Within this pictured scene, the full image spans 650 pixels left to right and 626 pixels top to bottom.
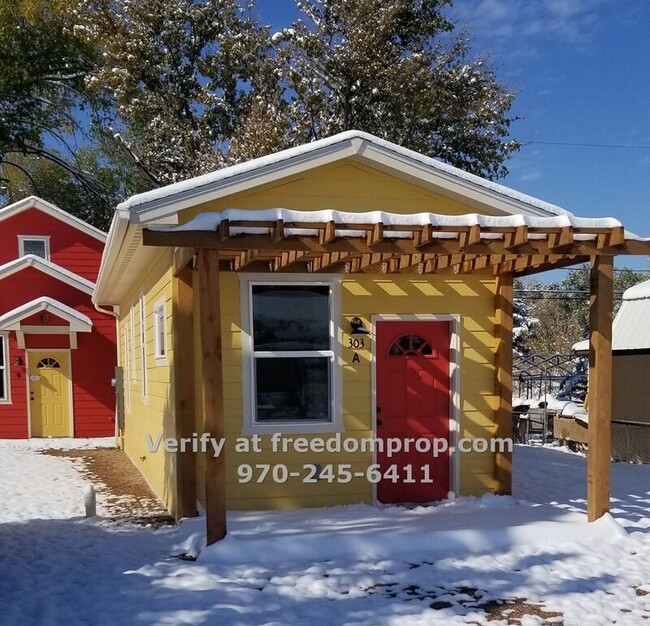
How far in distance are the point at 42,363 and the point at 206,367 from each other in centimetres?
1219

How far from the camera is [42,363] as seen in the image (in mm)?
16031

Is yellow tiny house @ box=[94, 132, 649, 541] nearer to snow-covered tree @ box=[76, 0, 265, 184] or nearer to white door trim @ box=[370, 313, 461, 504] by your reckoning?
white door trim @ box=[370, 313, 461, 504]

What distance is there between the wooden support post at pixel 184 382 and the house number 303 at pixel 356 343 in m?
1.73

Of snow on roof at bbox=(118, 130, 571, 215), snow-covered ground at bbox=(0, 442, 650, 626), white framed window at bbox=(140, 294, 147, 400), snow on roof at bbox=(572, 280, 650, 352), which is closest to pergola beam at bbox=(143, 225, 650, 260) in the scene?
snow on roof at bbox=(118, 130, 571, 215)

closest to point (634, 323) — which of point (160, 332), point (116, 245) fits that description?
point (160, 332)

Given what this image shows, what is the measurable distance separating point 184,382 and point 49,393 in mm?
10877

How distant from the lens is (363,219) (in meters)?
5.40

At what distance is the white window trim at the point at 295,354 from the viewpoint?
6.86m

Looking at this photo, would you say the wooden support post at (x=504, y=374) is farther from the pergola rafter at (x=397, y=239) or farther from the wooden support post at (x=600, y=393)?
the wooden support post at (x=600, y=393)

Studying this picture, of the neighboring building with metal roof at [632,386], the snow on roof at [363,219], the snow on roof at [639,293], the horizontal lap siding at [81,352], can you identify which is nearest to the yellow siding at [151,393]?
the snow on roof at [363,219]

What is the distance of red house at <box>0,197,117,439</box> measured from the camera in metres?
15.7

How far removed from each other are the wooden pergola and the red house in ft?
34.1

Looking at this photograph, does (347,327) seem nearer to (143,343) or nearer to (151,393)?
(151,393)

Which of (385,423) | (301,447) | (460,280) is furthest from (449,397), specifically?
(301,447)
